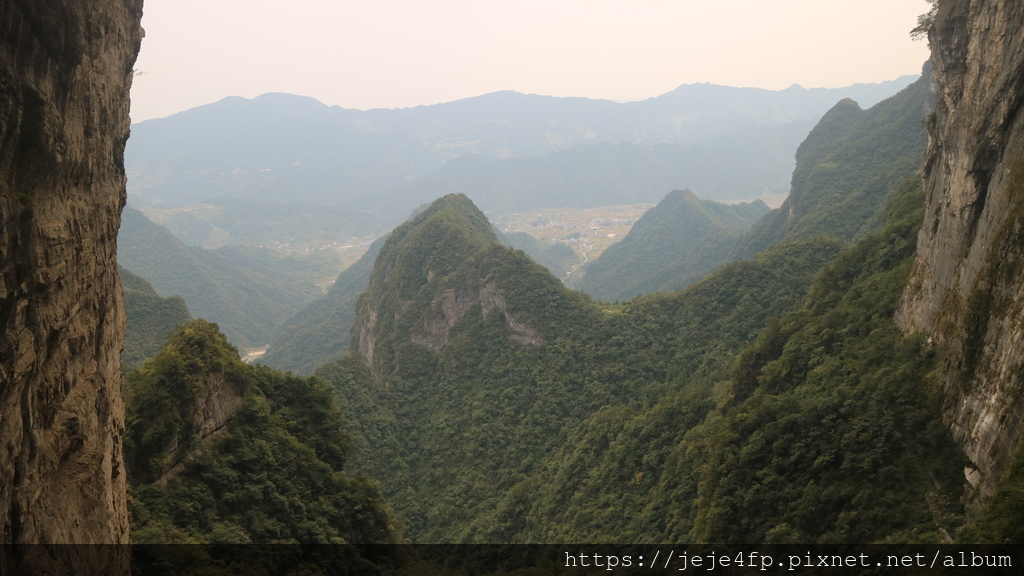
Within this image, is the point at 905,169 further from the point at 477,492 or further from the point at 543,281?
the point at 477,492

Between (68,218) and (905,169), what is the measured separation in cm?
7794

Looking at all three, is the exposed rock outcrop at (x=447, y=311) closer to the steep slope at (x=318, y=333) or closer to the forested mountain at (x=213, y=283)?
the steep slope at (x=318, y=333)

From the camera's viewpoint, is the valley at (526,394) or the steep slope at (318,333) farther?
the steep slope at (318,333)

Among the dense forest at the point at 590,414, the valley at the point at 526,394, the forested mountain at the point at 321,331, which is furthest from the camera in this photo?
the forested mountain at the point at 321,331

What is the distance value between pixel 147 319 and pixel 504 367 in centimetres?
4067

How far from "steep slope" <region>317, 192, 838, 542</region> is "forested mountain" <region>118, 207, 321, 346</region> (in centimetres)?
7911

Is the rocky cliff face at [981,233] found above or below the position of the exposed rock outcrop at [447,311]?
above

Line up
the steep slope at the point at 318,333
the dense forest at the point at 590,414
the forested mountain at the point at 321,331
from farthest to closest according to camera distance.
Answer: the forested mountain at the point at 321,331 < the steep slope at the point at 318,333 < the dense forest at the point at 590,414

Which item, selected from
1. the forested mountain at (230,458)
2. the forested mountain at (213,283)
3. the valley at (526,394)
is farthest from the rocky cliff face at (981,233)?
the forested mountain at (213,283)

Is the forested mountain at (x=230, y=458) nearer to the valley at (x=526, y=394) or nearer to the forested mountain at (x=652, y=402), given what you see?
the valley at (x=526, y=394)

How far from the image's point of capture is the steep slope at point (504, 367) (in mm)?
47656

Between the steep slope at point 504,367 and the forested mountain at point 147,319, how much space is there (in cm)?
1833

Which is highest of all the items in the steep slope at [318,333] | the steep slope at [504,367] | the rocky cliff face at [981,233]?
the rocky cliff face at [981,233]

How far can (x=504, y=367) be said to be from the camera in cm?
5744
